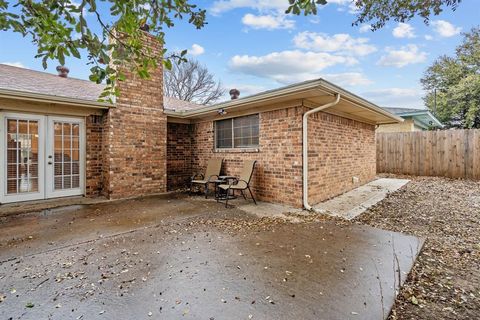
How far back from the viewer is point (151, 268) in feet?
8.86

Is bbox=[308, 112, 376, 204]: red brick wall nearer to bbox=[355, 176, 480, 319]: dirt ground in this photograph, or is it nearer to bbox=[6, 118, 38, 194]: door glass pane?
bbox=[355, 176, 480, 319]: dirt ground

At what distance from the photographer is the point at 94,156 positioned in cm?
661

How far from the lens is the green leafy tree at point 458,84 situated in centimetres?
1666

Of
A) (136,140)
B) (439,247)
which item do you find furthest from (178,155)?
(439,247)

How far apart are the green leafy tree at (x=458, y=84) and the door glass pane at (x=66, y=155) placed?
21640mm

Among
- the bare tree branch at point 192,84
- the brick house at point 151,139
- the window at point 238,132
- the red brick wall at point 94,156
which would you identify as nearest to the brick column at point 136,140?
the brick house at point 151,139

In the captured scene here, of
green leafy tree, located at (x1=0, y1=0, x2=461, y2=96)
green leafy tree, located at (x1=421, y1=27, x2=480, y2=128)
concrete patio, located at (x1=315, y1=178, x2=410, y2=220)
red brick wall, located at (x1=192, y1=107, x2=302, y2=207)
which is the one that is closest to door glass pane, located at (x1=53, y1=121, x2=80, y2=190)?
red brick wall, located at (x1=192, y1=107, x2=302, y2=207)

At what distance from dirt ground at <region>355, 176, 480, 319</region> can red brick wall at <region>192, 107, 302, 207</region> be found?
153 cm

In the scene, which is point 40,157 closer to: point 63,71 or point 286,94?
point 63,71

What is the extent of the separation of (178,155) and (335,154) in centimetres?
480

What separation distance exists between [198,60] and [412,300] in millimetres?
22945

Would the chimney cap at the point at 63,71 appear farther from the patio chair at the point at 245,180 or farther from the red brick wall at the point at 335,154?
the red brick wall at the point at 335,154

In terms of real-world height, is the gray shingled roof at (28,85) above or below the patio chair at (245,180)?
above

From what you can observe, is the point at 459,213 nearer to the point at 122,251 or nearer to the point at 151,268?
the point at 151,268
